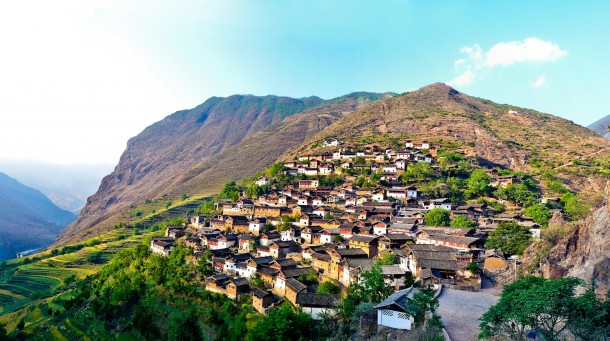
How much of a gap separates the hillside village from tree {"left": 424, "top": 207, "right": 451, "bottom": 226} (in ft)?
2.76

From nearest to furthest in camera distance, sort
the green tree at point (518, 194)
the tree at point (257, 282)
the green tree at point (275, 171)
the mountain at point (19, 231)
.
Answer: the tree at point (257, 282), the green tree at point (518, 194), the green tree at point (275, 171), the mountain at point (19, 231)

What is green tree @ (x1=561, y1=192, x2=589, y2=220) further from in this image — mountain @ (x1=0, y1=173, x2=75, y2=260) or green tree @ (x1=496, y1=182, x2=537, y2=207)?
mountain @ (x1=0, y1=173, x2=75, y2=260)

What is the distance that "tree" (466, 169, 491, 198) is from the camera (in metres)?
56.9

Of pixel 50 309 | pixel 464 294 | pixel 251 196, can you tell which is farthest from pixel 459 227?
pixel 50 309

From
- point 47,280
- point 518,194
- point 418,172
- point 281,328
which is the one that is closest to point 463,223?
point 518,194

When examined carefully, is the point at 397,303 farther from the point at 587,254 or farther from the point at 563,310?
the point at 587,254

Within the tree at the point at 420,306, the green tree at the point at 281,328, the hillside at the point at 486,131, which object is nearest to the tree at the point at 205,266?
the green tree at the point at 281,328

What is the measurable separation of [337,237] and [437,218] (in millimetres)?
11883

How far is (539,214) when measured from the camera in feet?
140

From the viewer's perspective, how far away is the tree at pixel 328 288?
102 ft

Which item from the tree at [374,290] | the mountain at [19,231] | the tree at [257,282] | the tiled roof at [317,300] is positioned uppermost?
the tree at [374,290]

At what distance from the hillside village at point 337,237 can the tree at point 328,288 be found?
56 cm

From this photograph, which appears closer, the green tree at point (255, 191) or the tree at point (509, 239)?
the tree at point (509, 239)

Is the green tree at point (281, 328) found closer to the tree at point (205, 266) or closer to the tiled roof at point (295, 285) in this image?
the tiled roof at point (295, 285)
